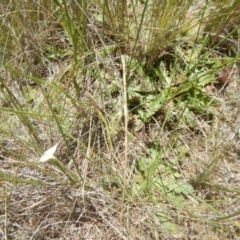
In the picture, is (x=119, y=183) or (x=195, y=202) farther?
(x=195, y=202)

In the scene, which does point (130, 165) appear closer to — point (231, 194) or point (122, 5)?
point (231, 194)

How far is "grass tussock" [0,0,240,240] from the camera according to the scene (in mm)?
1102

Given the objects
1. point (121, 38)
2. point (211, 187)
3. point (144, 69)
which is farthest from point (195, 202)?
point (121, 38)

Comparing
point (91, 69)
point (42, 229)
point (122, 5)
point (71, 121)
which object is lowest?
point (42, 229)

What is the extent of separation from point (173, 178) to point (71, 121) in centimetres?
45

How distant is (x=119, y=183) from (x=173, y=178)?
255 mm

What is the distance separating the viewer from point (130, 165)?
3.88 ft

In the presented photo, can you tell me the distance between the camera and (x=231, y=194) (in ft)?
3.82

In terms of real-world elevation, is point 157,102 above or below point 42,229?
above

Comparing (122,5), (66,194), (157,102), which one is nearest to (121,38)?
(122,5)

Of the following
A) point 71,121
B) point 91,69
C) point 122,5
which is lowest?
point 71,121

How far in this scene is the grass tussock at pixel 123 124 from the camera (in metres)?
1.10

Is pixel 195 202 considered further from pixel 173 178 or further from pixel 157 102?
pixel 157 102

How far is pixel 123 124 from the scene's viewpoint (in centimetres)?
116
